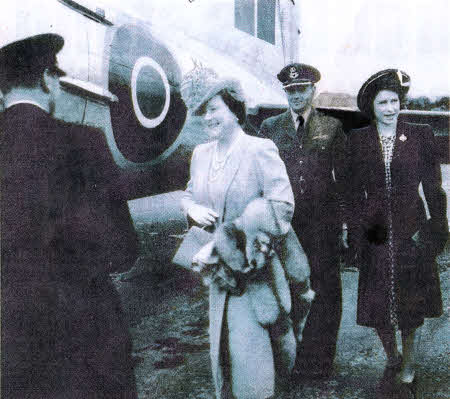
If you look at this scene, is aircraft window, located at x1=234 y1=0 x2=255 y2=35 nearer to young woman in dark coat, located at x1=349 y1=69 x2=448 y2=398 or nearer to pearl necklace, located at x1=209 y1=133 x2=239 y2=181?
young woman in dark coat, located at x1=349 y1=69 x2=448 y2=398

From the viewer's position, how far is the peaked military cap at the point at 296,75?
9.73 feet

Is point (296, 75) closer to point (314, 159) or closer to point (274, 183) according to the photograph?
point (314, 159)

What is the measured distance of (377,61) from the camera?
10.4 ft

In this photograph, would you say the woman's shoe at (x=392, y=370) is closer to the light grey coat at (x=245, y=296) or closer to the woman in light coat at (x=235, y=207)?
the woman in light coat at (x=235, y=207)

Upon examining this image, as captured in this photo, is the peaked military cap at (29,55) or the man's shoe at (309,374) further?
the man's shoe at (309,374)

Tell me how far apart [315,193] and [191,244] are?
2.75 feet

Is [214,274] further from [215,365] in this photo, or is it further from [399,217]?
[399,217]

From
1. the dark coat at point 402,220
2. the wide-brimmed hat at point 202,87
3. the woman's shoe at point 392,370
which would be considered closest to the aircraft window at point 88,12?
the wide-brimmed hat at point 202,87

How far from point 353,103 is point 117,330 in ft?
6.48

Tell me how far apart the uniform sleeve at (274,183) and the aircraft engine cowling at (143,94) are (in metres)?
0.83

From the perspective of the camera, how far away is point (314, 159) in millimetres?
2900

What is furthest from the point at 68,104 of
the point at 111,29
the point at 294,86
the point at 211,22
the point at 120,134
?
the point at 294,86

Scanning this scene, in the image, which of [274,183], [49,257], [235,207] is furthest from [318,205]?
[49,257]

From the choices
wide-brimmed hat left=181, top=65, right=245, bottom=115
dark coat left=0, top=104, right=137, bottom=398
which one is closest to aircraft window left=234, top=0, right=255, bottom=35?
wide-brimmed hat left=181, top=65, right=245, bottom=115
